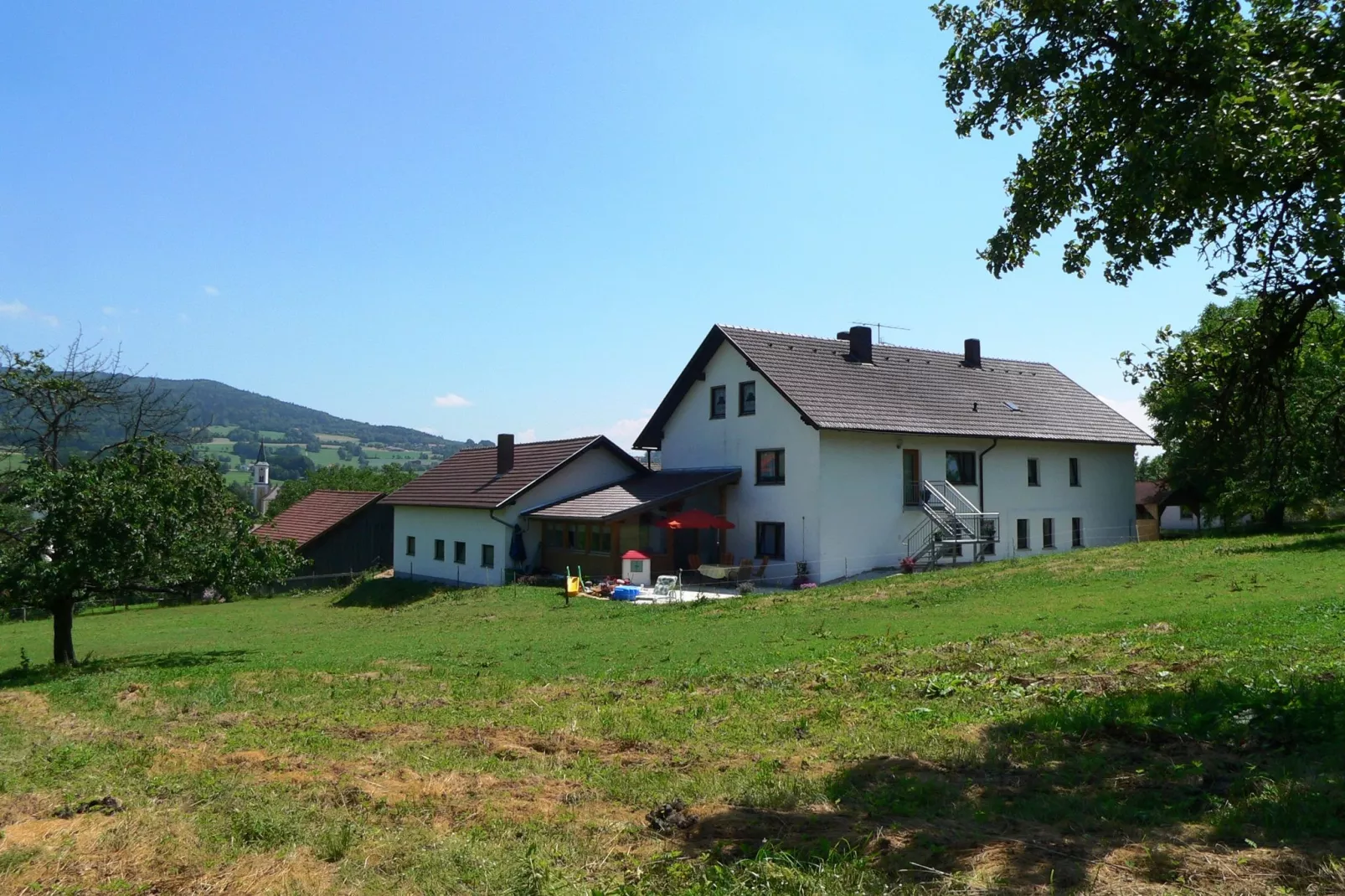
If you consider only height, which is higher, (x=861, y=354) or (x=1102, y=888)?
(x=861, y=354)

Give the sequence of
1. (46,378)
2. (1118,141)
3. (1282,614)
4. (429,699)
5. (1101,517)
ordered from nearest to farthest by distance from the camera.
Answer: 1. (1118,141)
2. (429,699)
3. (1282,614)
4. (46,378)
5. (1101,517)

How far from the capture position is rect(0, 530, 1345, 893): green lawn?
19.6 ft

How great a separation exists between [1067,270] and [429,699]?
9423 mm

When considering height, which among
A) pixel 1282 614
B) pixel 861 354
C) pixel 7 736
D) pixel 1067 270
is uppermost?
pixel 861 354

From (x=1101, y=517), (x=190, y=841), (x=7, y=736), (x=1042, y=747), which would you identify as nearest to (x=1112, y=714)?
(x=1042, y=747)

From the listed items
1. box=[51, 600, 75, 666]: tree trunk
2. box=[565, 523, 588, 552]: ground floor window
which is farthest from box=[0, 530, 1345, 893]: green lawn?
box=[565, 523, 588, 552]: ground floor window

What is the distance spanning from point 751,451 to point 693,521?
415 cm

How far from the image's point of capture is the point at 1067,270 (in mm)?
11125

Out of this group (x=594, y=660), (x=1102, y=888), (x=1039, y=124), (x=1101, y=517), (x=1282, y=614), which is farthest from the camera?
(x=1101, y=517)

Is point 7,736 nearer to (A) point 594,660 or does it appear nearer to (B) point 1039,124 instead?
(A) point 594,660

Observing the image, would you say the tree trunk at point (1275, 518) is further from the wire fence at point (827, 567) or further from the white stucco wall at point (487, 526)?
the white stucco wall at point (487, 526)

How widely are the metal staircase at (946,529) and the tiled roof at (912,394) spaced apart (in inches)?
88.9

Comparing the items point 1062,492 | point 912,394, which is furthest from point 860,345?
point 1062,492

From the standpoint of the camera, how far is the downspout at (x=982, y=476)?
37.0 metres
